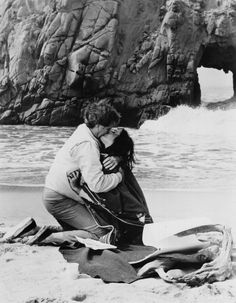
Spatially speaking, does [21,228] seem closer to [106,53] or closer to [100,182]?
[100,182]

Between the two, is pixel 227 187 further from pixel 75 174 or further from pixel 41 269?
pixel 41 269

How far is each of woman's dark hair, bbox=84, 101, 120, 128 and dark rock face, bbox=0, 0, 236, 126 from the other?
11.4 feet

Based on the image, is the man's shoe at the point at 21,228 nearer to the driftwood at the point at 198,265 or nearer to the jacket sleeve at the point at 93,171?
the jacket sleeve at the point at 93,171

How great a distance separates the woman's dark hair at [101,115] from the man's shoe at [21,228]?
735 millimetres

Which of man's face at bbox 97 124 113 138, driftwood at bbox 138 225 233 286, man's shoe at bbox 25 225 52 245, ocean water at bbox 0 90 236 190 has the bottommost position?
man's shoe at bbox 25 225 52 245

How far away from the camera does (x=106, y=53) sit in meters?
8.06

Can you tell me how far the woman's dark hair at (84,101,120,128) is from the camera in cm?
265

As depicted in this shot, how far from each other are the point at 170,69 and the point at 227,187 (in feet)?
21.0

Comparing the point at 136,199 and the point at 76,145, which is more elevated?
the point at 76,145

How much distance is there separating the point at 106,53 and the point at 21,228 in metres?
5.57

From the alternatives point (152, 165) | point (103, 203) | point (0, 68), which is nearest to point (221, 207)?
point (152, 165)

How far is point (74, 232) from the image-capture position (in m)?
2.75

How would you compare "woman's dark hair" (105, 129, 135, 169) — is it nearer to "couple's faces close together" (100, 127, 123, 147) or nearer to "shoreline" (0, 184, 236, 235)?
"couple's faces close together" (100, 127, 123, 147)

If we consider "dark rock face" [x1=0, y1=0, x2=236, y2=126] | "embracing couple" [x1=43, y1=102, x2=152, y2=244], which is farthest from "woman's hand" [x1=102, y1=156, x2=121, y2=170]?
"dark rock face" [x1=0, y1=0, x2=236, y2=126]
